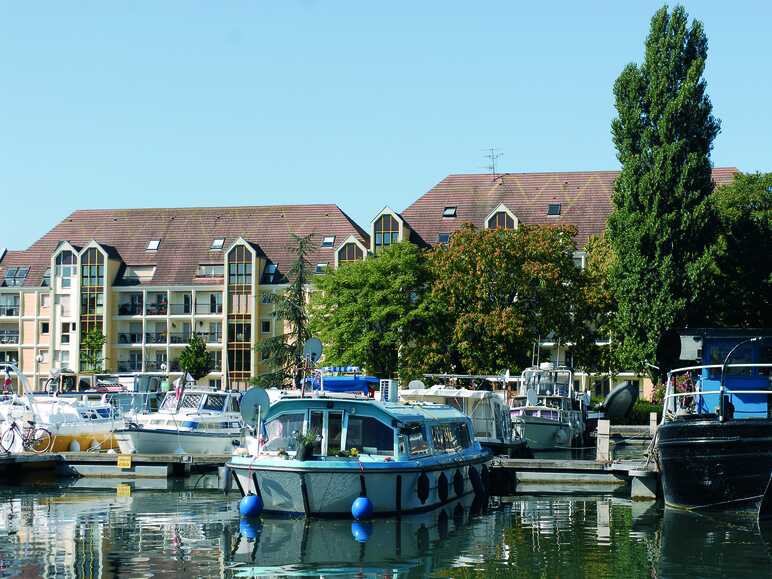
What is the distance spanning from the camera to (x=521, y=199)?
103375 mm

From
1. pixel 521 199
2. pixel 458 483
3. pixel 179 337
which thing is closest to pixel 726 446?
pixel 458 483

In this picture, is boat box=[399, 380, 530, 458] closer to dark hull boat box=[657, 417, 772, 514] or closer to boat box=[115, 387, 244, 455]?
boat box=[115, 387, 244, 455]

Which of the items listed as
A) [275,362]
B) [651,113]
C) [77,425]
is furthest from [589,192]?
[77,425]

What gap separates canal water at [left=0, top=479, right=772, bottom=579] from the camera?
27750mm

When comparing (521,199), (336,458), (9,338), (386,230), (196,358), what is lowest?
(336,458)

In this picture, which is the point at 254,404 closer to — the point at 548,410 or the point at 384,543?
the point at 384,543

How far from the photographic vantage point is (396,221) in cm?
10031

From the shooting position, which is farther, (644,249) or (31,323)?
(31,323)

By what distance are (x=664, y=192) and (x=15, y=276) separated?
221 feet

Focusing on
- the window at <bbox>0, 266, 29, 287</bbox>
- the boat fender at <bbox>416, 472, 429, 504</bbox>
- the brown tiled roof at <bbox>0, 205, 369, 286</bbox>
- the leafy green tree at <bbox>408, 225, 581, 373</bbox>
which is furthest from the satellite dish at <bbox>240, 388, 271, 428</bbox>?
the window at <bbox>0, 266, 29, 287</bbox>

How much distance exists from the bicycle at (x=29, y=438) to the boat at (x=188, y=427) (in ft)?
9.81

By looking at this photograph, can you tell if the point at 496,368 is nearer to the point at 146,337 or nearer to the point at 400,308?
the point at 400,308

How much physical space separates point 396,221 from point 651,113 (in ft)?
122

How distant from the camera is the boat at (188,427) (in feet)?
171
